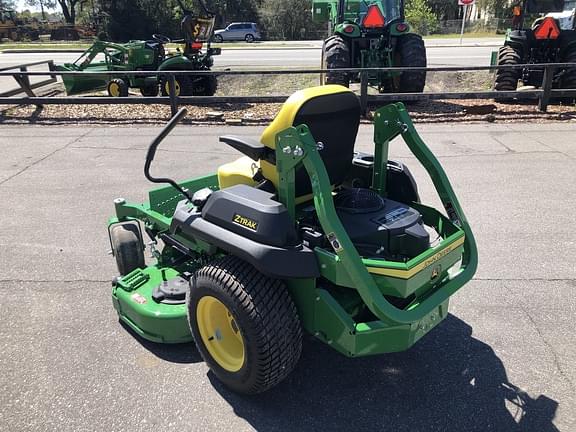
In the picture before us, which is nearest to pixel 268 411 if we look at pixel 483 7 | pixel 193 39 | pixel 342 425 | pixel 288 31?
pixel 342 425

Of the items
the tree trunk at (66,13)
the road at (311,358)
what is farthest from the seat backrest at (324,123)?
the tree trunk at (66,13)

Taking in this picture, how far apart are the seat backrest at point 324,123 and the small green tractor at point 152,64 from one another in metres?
9.23

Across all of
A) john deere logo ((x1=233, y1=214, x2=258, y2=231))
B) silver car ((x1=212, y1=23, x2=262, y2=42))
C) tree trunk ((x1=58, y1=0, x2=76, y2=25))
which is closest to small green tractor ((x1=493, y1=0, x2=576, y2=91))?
john deere logo ((x1=233, y1=214, x2=258, y2=231))

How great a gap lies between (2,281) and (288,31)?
4319 cm

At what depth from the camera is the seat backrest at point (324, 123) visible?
101 inches

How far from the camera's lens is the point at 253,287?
95.5 inches

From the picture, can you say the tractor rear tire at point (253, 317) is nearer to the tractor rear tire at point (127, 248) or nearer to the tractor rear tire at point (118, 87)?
the tractor rear tire at point (127, 248)

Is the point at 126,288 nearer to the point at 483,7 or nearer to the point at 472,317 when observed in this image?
the point at 472,317

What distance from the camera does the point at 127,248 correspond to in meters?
3.62

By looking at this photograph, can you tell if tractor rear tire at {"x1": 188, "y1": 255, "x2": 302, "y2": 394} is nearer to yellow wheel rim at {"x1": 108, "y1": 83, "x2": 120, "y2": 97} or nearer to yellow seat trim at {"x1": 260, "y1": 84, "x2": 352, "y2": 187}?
yellow seat trim at {"x1": 260, "y1": 84, "x2": 352, "y2": 187}

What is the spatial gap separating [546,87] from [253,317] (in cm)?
914

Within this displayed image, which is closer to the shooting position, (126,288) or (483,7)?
(126,288)

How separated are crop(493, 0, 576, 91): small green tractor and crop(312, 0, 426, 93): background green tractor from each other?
195 centimetres

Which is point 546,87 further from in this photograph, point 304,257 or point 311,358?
point 304,257
